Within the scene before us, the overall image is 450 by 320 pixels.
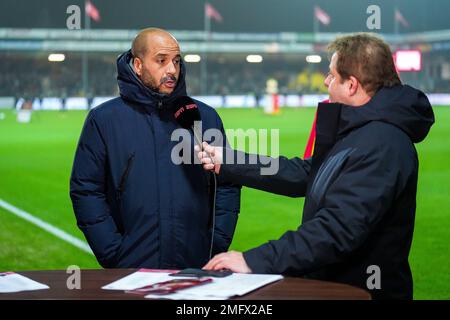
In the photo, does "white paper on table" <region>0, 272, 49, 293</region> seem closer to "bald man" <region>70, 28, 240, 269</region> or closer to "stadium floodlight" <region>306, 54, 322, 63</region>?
"bald man" <region>70, 28, 240, 269</region>

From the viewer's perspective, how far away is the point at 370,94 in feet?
6.99

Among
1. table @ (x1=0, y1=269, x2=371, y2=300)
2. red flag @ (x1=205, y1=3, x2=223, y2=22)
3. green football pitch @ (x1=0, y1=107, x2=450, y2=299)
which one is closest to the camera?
table @ (x1=0, y1=269, x2=371, y2=300)

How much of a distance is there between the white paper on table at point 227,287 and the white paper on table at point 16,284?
0.98 ft

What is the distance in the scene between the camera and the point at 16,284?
202cm

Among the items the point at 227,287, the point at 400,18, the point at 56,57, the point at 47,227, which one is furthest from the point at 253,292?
the point at 400,18

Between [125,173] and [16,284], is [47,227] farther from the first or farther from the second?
[16,284]

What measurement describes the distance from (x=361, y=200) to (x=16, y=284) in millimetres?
810

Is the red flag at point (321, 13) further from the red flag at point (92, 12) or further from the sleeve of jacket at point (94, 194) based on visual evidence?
→ the sleeve of jacket at point (94, 194)

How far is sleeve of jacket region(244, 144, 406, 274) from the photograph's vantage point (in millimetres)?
1964

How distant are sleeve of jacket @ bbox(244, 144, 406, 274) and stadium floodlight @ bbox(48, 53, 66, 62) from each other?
26.8 meters

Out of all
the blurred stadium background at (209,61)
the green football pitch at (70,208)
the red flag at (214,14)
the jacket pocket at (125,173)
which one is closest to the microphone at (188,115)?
the jacket pocket at (125,173)

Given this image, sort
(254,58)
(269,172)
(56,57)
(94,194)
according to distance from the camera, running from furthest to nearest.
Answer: (254,58) < (56,57) < (94,194) < (269,172)

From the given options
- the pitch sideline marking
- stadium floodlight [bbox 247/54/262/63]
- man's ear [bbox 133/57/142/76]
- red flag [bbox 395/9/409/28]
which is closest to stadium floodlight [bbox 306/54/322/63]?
stadium floodlight [bbox 247/54/262/63]

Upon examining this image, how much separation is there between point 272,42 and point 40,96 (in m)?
9.49
